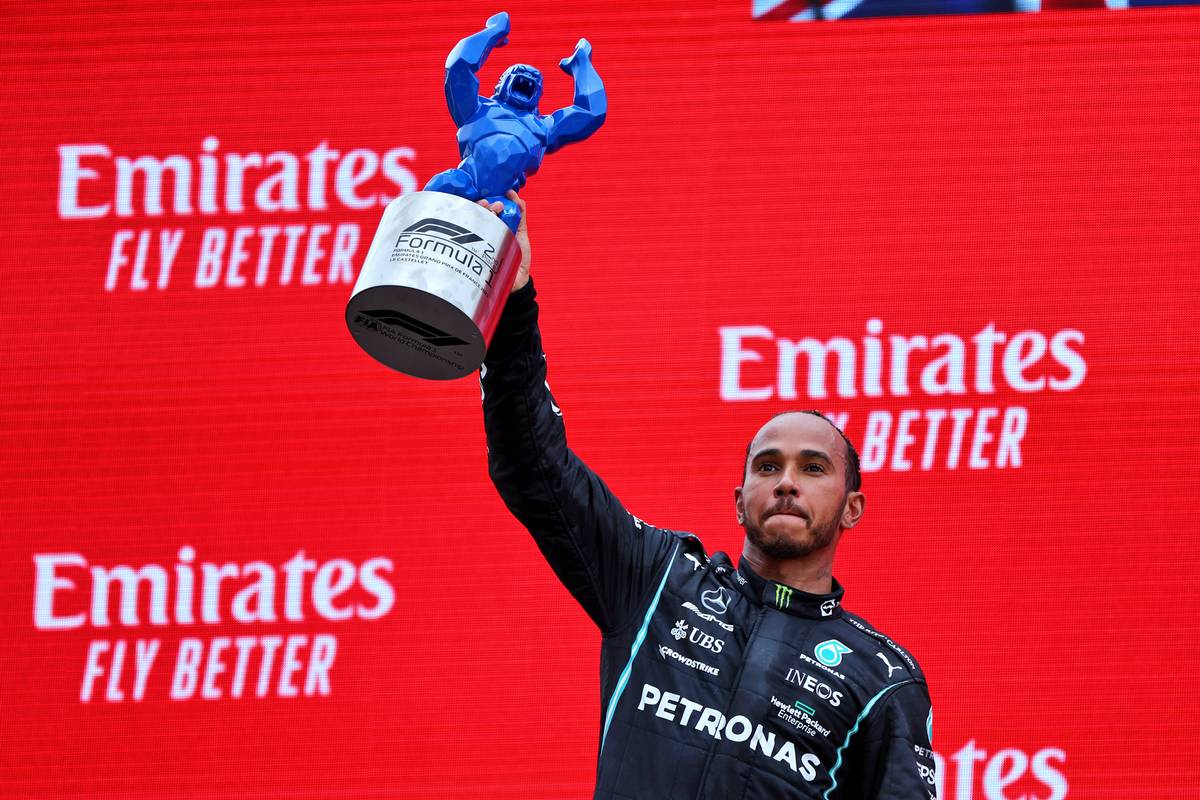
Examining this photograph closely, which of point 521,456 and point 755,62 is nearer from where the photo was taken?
point 521,456

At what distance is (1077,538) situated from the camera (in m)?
2.56

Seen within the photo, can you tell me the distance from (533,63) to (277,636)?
1.03 metres

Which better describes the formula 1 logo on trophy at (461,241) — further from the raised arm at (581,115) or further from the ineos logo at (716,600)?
the ineos logo at (716,600)

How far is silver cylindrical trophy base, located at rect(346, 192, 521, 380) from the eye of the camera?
4.73ft

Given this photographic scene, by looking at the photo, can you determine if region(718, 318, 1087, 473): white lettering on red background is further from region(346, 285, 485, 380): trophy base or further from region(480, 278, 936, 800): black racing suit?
region(346, 285, 485, 380): trophy base

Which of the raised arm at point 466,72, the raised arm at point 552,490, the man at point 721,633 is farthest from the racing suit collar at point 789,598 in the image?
the raised arm at point 466,72

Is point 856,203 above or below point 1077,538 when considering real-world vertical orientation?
above

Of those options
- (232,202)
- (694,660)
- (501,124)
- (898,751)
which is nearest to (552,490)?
(694,660)

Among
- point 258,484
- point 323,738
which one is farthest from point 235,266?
point 323,738

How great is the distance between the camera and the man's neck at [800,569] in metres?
1.88

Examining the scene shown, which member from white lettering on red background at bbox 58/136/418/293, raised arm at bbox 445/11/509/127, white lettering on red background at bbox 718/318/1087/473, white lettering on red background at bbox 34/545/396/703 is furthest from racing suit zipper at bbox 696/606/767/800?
white lettering on red background at bbox 58/136/418/293

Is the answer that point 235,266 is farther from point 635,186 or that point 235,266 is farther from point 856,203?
point 856,203

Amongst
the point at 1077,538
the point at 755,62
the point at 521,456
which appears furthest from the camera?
the point at 755,62

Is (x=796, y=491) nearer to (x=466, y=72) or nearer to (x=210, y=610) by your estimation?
(x=466, y=72)
